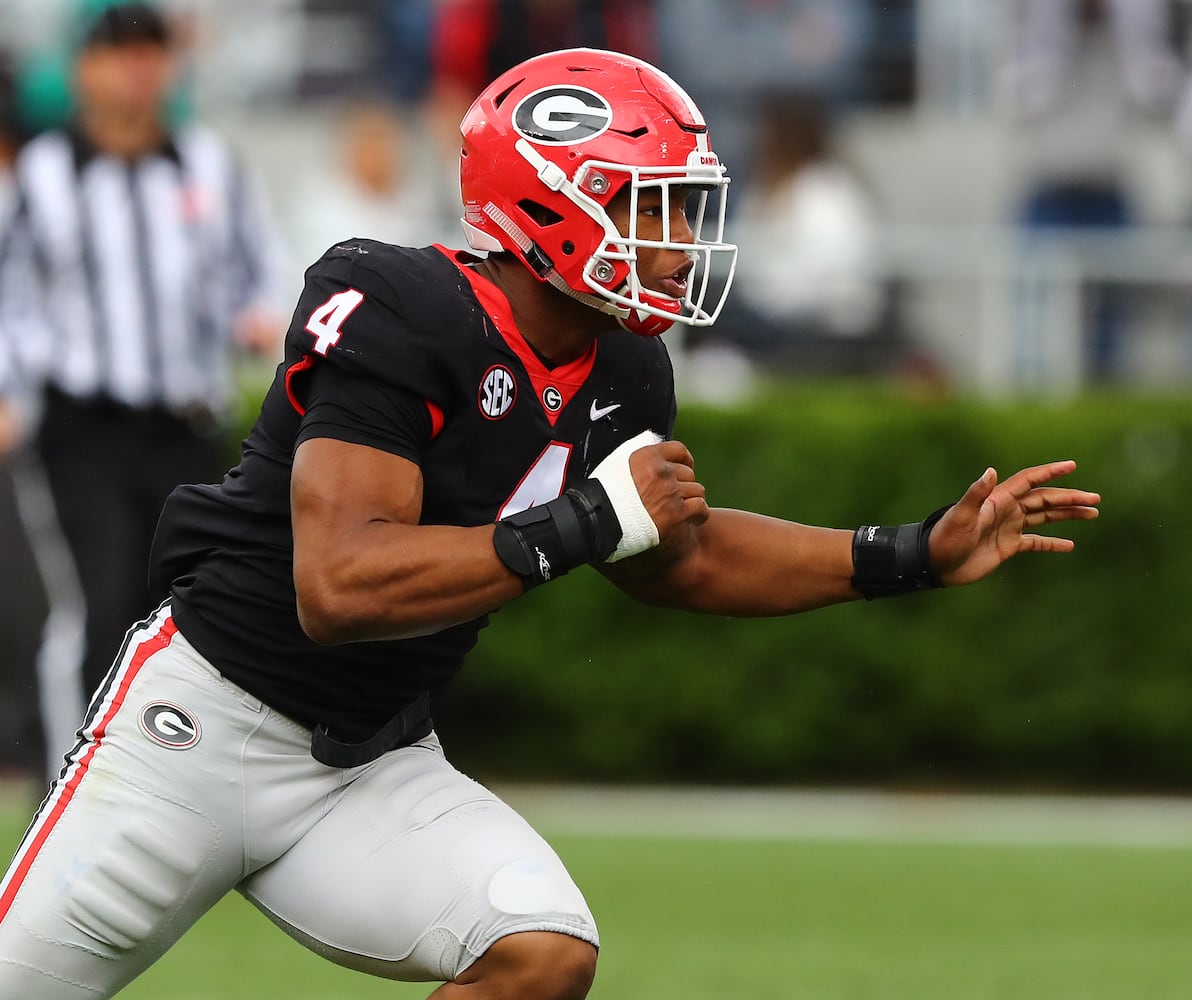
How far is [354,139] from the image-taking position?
32.2ft

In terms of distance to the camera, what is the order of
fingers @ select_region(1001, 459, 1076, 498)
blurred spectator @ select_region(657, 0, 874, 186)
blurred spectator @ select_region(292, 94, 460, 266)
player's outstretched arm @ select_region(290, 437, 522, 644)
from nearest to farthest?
1. player's outstretched arm @ select_region(290, 437, 522, 644)
2. fingers @ select_region(1001, 459, 1076, 498)
3. blurred spectator @ select_region(292, 94, 460, 266)
4. blurred spectator @ select_region(657, 0, 874, 186)

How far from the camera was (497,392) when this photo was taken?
11.1ft

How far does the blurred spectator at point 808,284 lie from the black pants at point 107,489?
399cm

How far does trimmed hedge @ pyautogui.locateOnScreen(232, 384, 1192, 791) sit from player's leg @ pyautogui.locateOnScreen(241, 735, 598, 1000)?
4.88 m

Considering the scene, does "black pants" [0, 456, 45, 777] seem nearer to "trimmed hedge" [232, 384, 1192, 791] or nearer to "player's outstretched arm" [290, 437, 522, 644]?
"trimmed hedge" [232, 384, 1192, 791]

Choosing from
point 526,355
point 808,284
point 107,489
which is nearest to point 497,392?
point 526,355

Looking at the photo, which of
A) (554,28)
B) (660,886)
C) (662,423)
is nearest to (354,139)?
(554,28)

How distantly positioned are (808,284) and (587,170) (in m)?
6.31

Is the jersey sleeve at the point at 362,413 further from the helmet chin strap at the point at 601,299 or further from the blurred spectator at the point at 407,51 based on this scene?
the blurred spectator at the point at 407,51

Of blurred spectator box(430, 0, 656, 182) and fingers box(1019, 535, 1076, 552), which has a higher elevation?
blurred spectator box(430, 0, 656, 182)

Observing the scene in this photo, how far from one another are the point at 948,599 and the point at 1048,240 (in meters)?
2.81

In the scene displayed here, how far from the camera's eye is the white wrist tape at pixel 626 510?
10.7 feet

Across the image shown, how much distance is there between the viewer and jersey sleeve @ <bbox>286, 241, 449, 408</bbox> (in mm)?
3232

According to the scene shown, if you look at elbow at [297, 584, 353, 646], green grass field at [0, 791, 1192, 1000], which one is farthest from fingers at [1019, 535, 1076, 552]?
green grass field at [0, 791, 1192, 1000]
